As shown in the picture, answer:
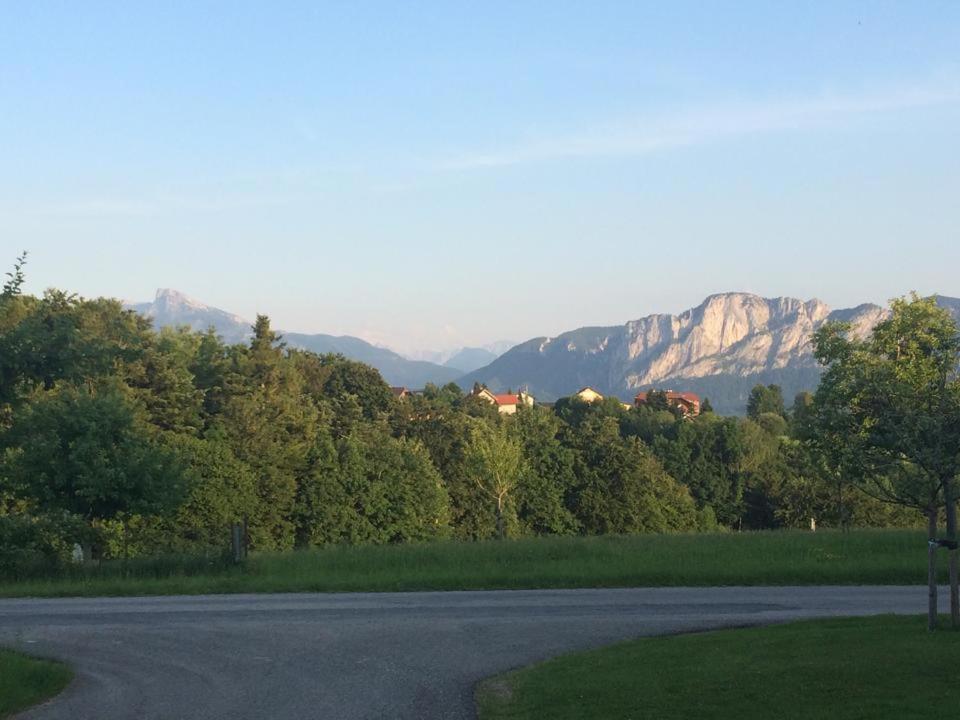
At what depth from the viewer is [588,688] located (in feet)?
45.1

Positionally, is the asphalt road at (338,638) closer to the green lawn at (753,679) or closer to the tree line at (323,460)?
the green lawn at (753,679)

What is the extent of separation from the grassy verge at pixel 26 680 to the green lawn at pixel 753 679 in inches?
241

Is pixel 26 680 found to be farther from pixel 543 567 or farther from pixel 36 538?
pixel 36 538

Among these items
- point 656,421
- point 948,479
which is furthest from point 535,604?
point 656,421

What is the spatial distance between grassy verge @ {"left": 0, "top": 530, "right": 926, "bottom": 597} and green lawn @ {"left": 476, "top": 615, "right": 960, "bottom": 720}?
30.6 ft

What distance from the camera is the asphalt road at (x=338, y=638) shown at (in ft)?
47.4

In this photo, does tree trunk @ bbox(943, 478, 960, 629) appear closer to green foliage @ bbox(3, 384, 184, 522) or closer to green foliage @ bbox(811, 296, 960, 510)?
green foliage @ bbox(811, 296, 960, 510)

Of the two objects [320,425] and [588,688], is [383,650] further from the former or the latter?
[320,425]

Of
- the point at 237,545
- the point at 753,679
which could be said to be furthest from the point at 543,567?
the point at 753,679

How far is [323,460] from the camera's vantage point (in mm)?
72812

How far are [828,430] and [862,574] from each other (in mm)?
9706

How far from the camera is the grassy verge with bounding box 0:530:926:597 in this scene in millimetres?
26641

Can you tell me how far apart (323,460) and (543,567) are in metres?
45.4

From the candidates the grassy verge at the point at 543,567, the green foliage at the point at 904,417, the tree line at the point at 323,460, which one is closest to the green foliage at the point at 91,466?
the tree line at the point at 323,460
